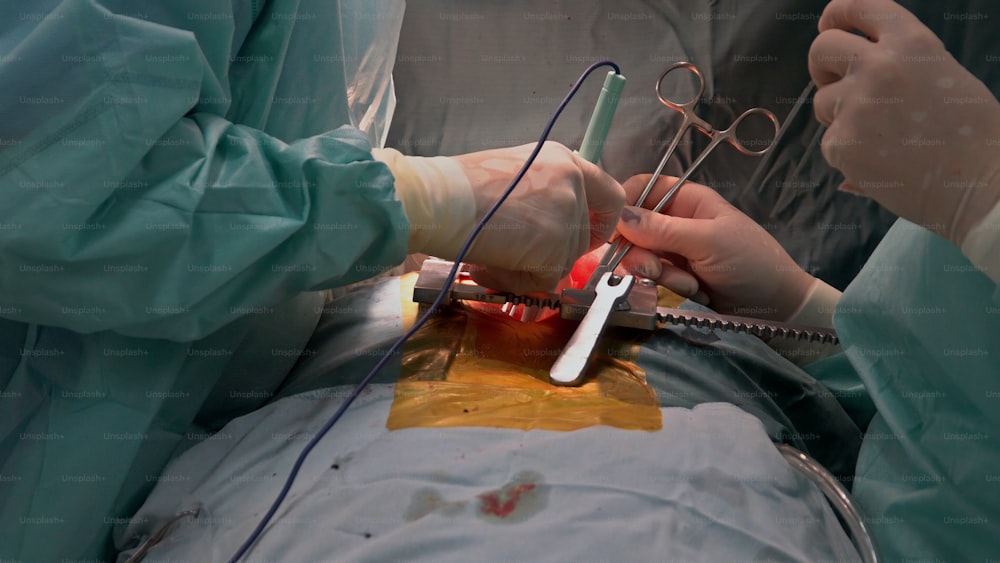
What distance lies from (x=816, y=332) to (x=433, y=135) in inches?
41.7

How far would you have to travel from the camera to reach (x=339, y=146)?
1016mm

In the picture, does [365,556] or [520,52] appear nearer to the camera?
[365,556]

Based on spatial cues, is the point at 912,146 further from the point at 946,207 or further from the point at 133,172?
the point at 133,172

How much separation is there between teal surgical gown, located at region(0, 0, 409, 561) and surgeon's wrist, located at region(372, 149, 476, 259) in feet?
0.28

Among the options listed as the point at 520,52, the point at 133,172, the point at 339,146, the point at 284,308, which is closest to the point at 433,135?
the point at 520,52

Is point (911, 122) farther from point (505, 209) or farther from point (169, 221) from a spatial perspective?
point (169, 221)

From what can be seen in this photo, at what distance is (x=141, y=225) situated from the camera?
2.94 ft

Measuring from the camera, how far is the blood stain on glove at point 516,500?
2.83 ft

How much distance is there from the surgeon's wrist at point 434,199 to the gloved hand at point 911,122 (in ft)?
1.65

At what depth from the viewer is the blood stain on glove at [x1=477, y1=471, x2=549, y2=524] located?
86cm

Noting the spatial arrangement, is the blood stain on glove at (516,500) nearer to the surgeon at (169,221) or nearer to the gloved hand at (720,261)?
the surgeon at (169,221)

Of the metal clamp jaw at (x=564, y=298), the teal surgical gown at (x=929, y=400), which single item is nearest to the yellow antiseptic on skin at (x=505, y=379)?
the metal clamp jaw at (x=564, y=298)

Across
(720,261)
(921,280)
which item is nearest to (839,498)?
(921,280)

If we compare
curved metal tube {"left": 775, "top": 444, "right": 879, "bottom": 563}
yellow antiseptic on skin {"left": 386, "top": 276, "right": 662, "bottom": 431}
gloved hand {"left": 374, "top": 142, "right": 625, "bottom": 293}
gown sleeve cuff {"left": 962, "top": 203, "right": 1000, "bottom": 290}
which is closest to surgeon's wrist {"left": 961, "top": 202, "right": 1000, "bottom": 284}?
gown sleeve cuff {"left": 962, "top": 203, "right": 1000, "bottom": 290}
